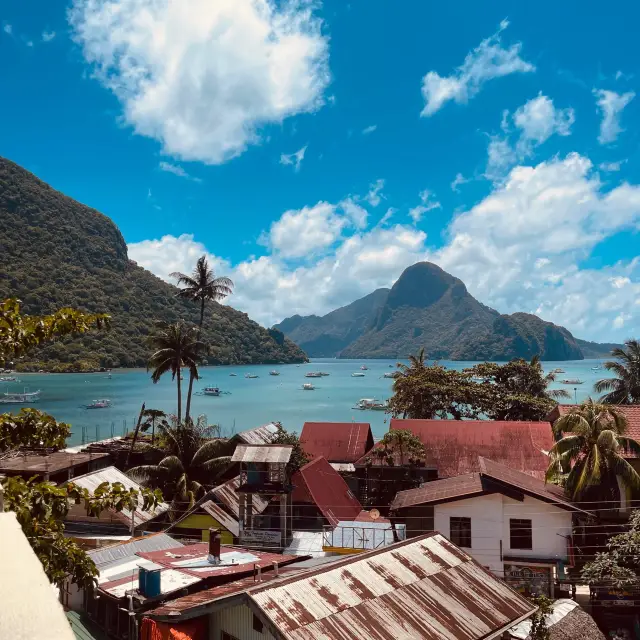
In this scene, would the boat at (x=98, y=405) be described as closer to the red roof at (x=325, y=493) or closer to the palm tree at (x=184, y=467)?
the palm tree at (x=184, y=467)

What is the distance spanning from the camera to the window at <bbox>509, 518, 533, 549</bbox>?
20281 mm

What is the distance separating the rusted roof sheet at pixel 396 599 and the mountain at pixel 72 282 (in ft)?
430

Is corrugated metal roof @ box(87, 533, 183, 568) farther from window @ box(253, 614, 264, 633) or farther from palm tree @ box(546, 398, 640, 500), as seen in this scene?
palm tree @ box(546, 398, 640, 500)

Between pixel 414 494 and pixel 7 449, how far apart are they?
18.8 metres

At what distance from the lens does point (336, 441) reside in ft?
134

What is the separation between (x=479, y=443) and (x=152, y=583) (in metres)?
24.2

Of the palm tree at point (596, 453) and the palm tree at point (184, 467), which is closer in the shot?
the palm tree at point (596, 453)

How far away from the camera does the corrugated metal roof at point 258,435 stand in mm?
33281

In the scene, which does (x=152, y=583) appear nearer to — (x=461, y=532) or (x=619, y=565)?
(x=461, y=532)

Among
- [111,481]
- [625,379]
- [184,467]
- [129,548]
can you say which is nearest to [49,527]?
[129,548]

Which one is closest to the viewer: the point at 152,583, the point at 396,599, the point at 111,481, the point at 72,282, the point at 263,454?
the point at 396,599

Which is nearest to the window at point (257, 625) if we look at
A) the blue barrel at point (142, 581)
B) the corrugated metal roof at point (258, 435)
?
the blue barrel at point (142, 581)

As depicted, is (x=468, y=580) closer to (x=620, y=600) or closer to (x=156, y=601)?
(x=156, y=601)

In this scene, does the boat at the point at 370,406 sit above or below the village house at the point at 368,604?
below
